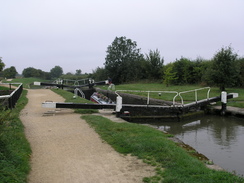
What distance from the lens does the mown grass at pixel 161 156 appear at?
3.72 meters

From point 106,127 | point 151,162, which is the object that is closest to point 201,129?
point 106,127

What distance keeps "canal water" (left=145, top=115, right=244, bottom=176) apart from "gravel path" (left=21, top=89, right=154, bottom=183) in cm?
208

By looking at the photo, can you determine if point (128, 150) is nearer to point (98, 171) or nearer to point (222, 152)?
point (98, 171)

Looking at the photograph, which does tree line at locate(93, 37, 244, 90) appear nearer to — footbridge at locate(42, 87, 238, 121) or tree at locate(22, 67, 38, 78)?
footbridge at locate(42, 87, 238, 121)

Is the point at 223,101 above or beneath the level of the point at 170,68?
beneath

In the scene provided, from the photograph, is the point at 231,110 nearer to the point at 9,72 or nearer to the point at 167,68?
the point at 167,68

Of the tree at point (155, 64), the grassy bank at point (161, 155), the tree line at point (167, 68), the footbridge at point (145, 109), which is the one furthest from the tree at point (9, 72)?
the grassy bank at point (161, 155)

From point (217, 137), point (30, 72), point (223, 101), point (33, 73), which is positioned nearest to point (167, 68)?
point (223, 101)

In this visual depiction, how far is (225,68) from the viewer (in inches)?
626

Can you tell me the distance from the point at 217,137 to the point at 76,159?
18.6 ft

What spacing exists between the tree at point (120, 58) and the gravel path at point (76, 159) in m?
31.3

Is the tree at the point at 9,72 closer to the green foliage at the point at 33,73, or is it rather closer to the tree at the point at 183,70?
the green foliage at the point at 33,73

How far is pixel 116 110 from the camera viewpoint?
9945 millimetres

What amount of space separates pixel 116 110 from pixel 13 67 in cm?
4547
